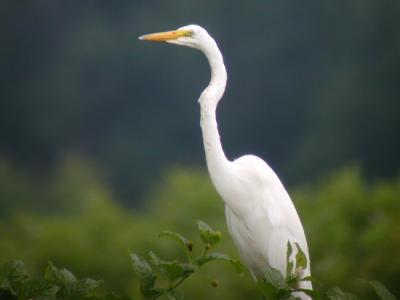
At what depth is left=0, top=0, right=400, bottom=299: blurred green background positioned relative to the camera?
31141mm

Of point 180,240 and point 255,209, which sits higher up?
point 180,240

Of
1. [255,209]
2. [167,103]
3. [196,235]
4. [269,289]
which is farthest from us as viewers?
[167,103]

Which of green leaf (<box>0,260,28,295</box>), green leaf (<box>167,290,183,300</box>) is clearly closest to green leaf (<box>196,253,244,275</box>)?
green leaf (<box>167,290,183,300</box>)

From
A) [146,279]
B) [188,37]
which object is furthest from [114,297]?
[188,37]

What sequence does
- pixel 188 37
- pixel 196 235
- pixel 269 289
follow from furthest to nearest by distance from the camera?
pixel 196 235 < pixel 188 37 < pixel 269 289

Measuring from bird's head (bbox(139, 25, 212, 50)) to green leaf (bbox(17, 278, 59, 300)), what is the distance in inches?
68.0

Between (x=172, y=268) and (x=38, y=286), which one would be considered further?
(x=172, y=268)

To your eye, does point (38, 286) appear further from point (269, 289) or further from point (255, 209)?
point (255, 209)

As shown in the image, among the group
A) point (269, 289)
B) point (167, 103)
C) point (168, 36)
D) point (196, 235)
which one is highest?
point (168, 36)

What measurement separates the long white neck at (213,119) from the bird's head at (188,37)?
3 centimetres

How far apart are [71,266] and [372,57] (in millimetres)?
23310

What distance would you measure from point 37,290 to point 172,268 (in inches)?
16.3

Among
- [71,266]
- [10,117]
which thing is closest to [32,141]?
[10,117]

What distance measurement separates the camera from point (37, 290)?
3.41 metres
